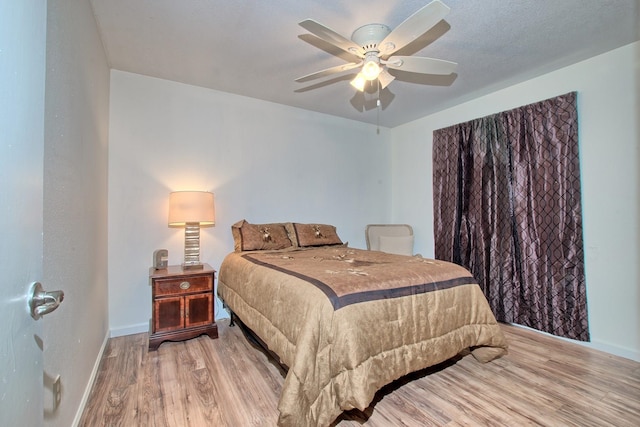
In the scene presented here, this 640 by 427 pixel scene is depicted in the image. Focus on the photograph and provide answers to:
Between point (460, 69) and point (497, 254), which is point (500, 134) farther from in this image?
point (497, 254)

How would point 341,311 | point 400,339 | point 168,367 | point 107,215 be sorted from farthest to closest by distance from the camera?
point 107,215 < point 168,367 < point 400,339 < point 341,311

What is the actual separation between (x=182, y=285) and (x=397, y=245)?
264 centimetres

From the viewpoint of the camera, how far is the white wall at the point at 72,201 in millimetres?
1252

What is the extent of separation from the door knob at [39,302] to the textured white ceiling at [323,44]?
6.66 ft

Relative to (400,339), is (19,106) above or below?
above

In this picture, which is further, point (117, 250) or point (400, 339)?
point (117, 250)

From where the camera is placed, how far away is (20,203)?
2.02 feet

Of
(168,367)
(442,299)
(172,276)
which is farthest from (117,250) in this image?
(442,299)

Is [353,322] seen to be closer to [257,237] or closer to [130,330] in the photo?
[257,237]

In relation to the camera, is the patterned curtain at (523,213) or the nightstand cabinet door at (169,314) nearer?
the nightstand cabinet door at (169,314)

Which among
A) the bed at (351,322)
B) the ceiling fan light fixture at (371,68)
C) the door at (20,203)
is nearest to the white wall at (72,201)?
the door at (20,203)

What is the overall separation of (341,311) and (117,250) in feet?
8.00

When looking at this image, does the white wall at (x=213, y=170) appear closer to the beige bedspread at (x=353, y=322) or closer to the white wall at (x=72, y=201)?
the white wall at (x=72, y=201)

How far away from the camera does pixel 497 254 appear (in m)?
3.27
